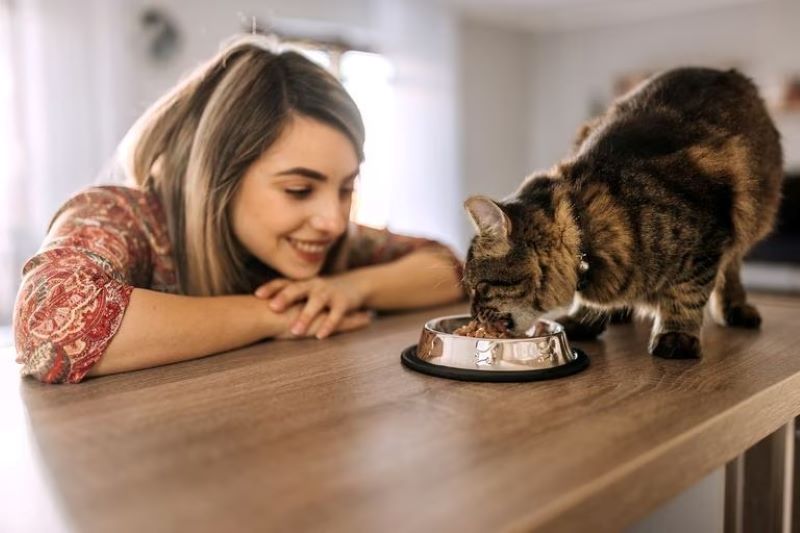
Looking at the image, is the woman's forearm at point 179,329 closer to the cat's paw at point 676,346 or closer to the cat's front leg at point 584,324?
the cat's front leg at point 584,324

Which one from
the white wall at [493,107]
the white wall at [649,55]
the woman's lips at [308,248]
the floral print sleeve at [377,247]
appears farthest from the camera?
the white wall at [493,107]

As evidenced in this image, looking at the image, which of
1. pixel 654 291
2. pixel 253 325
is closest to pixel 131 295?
pixel 253 325

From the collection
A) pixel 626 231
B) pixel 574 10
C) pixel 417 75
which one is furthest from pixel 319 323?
pixel 574 10

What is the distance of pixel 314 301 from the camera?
124 centimetres

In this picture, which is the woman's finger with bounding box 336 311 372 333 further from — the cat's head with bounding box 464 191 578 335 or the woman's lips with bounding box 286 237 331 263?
the cat's head with bounding box 464 191 578 335

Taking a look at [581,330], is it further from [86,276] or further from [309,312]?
[86,276]

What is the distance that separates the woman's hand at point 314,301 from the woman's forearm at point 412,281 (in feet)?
0.30

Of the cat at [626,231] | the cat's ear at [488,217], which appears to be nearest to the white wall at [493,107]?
the cat at [626,231]

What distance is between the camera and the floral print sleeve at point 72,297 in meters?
0.92

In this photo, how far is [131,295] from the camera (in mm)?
1025

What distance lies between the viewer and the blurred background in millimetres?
3402

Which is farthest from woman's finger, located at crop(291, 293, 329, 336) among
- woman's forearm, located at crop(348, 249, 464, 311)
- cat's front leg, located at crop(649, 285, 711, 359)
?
cat's front leg, located at crop(649, 285, 711, 359)

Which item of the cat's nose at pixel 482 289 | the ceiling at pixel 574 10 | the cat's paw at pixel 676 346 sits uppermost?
the ceiling at pixel 574 10

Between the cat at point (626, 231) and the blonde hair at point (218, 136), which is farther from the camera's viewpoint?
the blonde hair at point (218, 136)
